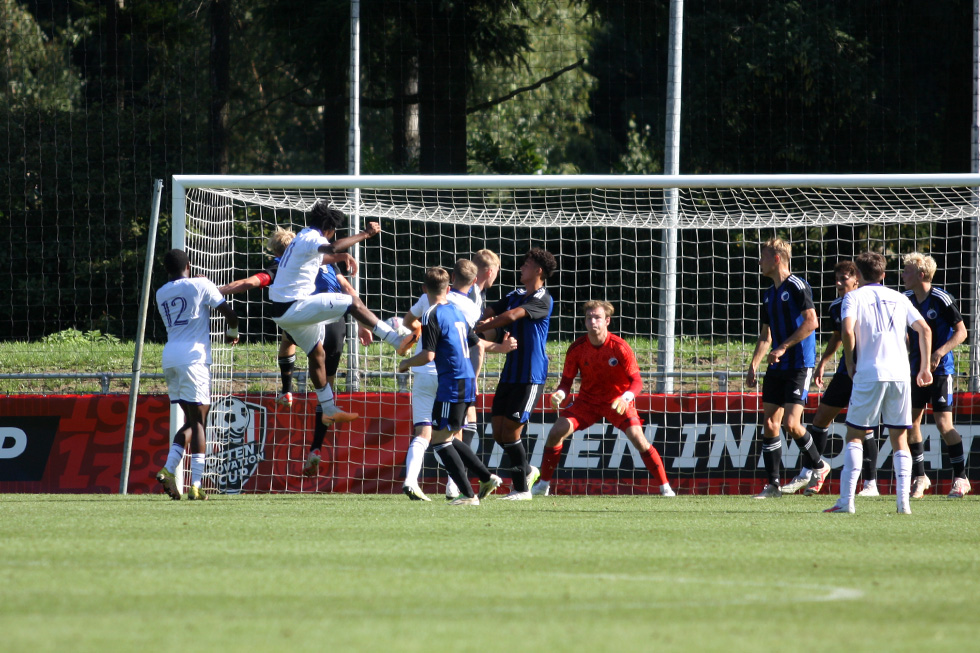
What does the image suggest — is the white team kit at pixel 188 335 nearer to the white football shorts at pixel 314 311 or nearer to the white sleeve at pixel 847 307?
the white football shorts at pixel 314 311

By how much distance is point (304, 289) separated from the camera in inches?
376

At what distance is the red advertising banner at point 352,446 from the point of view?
11172mm

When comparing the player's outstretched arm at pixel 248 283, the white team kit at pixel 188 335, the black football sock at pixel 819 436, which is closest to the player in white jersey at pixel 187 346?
the white team kit at pixel 188 335

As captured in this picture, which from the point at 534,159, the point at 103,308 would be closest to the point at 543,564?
the point at 103,308

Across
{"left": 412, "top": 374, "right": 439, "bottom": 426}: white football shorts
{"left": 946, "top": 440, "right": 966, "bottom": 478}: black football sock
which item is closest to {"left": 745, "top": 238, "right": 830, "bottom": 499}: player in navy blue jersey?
{"left": 946, "top": 440, "right": 966, "bottom": 478}: black football sock

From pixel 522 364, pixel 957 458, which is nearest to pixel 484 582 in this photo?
pixel 522 364

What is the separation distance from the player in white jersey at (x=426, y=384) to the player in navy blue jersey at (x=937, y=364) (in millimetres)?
3759

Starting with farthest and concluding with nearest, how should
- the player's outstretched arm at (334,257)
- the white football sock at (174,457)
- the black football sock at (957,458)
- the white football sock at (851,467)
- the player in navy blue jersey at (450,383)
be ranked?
the black football sock at (957,458), the player's outstretched arm at (334,257), the white football sock at (174,457), the player in navy blue jersey at (450,383), the white football sock at (851,467)

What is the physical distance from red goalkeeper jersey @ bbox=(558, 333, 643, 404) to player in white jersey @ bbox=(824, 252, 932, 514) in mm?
2216

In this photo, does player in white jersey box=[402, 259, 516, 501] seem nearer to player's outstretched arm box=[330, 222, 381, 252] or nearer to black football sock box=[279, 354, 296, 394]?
player's outstretched arm box=[330, 222, 381, 252]

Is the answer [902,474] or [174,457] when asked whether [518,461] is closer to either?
[174,457]

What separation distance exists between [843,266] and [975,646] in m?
6.92

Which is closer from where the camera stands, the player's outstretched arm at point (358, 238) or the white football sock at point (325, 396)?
the player's outstretched arm at point (358, 238)

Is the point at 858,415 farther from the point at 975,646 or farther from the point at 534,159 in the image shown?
the point at 534,159
